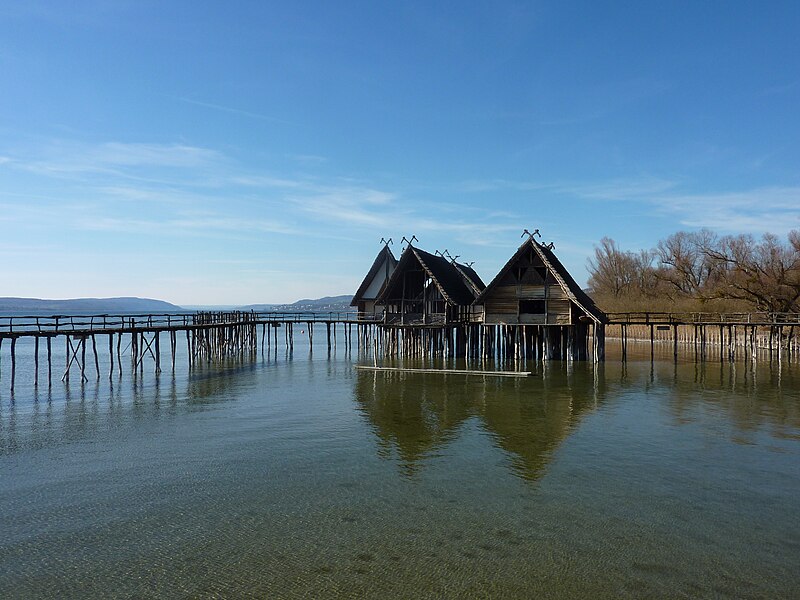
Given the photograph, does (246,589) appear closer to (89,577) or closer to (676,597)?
(89,577)

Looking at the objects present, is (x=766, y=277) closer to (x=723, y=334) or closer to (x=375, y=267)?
(x=723, y=334)

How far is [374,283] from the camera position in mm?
40250

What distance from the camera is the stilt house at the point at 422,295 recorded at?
34312 mm

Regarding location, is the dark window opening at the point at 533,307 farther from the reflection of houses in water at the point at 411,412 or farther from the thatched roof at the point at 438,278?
the reflection of houses in water at the point at 411,412

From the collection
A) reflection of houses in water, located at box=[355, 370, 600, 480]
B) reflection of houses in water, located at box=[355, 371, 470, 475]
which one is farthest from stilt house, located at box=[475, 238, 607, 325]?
reflection of houses in water, located at box=[355, 371, 470, 475]

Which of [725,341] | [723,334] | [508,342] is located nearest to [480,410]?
[508,342]

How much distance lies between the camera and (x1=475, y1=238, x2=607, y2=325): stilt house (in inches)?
1232

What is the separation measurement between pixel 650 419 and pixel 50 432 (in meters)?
16.2

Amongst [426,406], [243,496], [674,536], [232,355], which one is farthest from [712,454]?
[232,355]

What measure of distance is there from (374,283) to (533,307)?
11575mm

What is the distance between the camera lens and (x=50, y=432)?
15.3 m

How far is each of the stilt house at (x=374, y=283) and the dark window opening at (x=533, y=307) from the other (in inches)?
401

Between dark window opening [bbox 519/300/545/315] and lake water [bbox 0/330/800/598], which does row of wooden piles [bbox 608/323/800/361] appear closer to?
dark window opening [bbox 519/300/545/315]

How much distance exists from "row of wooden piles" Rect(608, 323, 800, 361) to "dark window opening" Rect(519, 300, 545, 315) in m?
4.53
